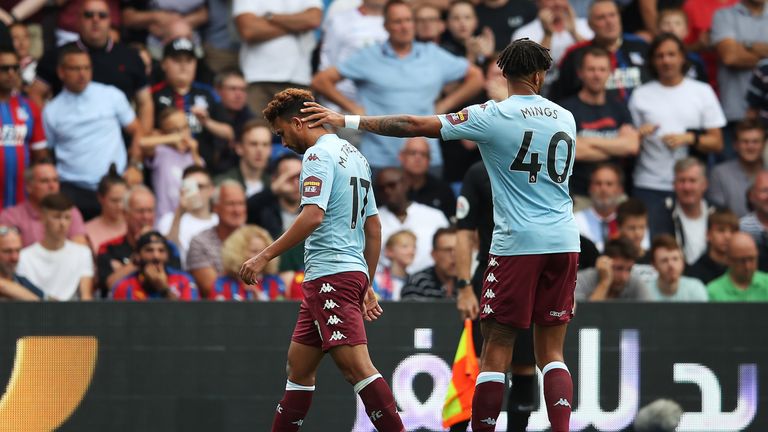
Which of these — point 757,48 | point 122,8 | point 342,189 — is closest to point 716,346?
point 342,189

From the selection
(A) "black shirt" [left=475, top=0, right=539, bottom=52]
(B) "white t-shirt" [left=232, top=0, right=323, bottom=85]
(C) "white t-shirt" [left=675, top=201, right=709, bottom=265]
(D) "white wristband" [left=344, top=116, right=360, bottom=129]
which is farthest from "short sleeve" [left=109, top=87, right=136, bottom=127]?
(D) "white wristband" [left=344, top=116, right=360, bottom=129]

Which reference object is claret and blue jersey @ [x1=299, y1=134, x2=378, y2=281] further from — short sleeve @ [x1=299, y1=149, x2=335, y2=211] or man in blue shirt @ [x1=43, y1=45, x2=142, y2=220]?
man in blue shirt @ [x1=43, y1=45, x2=142, y2=220]

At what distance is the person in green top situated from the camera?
11.0 m

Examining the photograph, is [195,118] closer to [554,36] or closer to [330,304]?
[554,36]

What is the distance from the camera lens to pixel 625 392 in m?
9.80

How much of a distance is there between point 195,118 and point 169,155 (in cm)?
52

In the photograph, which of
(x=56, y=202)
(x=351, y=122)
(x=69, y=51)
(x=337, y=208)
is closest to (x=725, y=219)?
(x=337, y=208)

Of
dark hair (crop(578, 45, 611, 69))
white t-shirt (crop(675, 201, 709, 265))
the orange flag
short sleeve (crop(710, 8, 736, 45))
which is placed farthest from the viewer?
short sleeve (crop(710, 8, 736, 45))

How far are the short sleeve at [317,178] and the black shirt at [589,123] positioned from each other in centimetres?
544

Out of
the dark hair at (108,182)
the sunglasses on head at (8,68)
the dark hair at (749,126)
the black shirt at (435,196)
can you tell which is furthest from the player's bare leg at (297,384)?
the dark hair at (749,126)

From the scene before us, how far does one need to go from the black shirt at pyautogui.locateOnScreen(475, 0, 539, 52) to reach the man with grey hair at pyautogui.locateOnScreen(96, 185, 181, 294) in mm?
4066

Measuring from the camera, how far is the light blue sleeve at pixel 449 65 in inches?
511

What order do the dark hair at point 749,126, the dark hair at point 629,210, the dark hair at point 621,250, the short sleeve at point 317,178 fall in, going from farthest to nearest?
1. the dark hair at point 749,126
2. the dark hair at point 629,210
3. the dark hair at point 621,250
4. the short sleeve at point 317,178

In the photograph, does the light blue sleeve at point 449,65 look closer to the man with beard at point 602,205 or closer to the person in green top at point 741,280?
the man with beard at point 602,205
